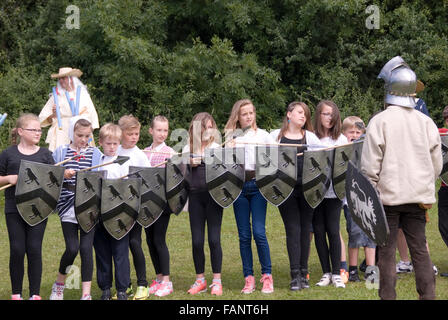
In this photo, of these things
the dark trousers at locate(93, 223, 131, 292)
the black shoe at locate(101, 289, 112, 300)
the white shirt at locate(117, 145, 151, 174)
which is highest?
the white shirt at locate(117, 145, 151, 174)

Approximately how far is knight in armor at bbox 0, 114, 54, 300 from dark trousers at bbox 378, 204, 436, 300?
245 cm

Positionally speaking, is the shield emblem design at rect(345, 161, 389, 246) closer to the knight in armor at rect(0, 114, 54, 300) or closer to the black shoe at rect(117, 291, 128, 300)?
the black shoe at rect(117, 291, 128, 300)

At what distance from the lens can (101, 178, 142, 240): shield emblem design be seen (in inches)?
218

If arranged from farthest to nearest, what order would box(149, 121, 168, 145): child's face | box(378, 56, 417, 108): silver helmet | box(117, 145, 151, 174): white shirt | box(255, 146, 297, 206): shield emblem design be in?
box(149, 121, 168, 145): child's face → box(117, 145, 151, 174): white shirt → box(255, 146, 297, 206): shield emblem design → box(378, 56, 417, 108): silver helmet

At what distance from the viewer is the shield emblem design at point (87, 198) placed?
5445 mm

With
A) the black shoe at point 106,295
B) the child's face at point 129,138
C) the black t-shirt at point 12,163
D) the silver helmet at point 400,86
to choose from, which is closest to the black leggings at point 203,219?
the child's face at point 129,138

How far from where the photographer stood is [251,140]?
19.7 ft

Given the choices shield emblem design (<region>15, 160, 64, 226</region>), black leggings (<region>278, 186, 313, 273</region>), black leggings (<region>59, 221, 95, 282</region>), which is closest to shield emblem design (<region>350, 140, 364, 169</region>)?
black leggings (<region>278, 186, 313, 273</region>)

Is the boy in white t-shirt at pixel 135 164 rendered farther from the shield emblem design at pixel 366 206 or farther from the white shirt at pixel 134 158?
the shield emblem design at pixel 366 206

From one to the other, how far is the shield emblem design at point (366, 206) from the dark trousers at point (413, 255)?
0.44ft

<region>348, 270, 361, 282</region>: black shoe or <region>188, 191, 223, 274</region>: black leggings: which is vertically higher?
<region>188, 191, 223, 274</region>: black leggings

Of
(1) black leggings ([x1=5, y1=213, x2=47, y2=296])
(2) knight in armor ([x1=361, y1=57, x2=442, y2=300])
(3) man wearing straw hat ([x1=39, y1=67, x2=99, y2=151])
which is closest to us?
(2) knight in armor ([x1=361, y1=57, x2=442, y2=300])
